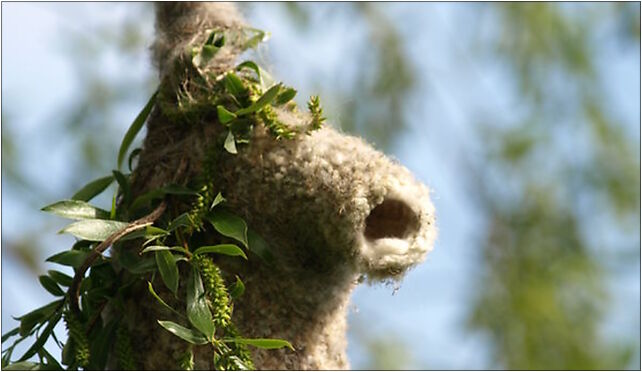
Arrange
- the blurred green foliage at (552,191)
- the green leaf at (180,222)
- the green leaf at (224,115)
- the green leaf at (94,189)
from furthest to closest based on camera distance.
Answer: the blurred green foliage at (552,191) → the green leaf at (94,189) → the green leaf at (224,115) → the green leaf at (180,222)

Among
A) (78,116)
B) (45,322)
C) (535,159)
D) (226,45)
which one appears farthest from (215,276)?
(535,159)

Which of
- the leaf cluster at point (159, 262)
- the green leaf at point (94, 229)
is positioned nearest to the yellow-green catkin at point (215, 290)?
the leaf cluster at point (159, 262)

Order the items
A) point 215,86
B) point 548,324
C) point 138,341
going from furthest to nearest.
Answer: point 548,324
point 215,86
point 138,341

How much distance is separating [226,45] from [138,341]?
0.52 m

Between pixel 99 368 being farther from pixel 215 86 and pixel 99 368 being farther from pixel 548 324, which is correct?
pixel 548 324

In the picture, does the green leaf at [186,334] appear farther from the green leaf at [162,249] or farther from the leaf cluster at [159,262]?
the green leaf at [162,249]

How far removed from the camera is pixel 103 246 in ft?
4.82

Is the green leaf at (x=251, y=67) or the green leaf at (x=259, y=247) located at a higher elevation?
the green leaf at (x=251, y=67)

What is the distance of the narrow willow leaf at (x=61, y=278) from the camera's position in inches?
63.4

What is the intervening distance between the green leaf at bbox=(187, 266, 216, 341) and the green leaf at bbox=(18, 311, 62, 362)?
9.3 inches

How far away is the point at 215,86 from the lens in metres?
1.70

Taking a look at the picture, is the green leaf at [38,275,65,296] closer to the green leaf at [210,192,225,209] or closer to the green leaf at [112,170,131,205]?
the green leaf at [112,170,131,205]

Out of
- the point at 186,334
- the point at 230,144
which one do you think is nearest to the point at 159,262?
the point at 186,334

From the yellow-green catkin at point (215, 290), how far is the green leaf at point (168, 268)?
4 centimetres
